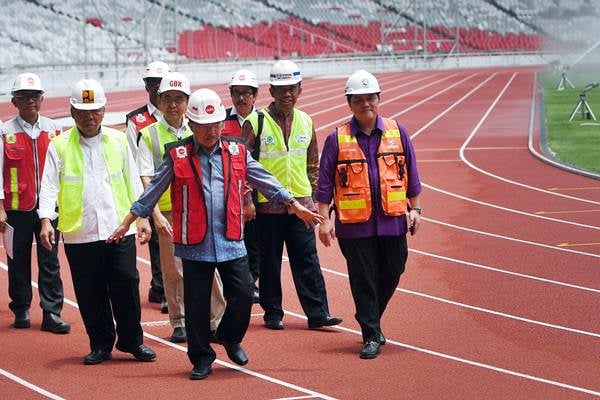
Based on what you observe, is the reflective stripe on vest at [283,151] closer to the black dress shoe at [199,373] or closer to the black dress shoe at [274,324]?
the black dress shoe at [274,324]

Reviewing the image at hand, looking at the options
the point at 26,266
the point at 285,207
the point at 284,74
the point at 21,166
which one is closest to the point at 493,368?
the point at 285,207

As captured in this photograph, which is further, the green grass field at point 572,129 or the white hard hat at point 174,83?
the green grass field at point 572,129

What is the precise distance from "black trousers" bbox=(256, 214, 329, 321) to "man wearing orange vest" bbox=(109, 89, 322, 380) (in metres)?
1.48

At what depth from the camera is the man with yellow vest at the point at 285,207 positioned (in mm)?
8859

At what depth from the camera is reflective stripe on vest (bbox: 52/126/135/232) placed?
7789mm

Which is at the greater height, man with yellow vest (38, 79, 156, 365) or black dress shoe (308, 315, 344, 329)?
man with yellow vest (38, 79, 156, 365)

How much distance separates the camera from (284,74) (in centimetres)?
868

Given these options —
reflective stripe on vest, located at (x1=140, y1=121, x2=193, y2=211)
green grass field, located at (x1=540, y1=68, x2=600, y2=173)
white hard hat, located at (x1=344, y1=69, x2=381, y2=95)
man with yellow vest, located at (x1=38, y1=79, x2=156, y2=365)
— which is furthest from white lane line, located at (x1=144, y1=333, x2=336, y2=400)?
green grass field, located at (x1=540, y1=68, x2=600, y2=173)

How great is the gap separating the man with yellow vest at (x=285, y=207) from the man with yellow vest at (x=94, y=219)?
131 cm

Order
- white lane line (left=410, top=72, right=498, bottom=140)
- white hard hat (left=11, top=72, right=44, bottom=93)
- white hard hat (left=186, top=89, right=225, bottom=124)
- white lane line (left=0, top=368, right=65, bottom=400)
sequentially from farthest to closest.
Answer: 1. white lane line (left=410, top=72, right=498, bottom=140)
2. white hard hat (left=11, top=72, right=44, bottom=93)
3. white hard hat (left=186, top=89, right=225, bottom=124)
4. white lane line (left=0, top=368, right=65, bottom=400)

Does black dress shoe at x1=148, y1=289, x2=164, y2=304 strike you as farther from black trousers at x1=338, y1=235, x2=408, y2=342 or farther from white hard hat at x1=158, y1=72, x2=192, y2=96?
black trousers at x1=338, y1=235, x2=408, y2=342

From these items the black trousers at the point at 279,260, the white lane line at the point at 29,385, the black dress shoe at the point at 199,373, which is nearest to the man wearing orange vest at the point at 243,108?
the black trousers at the point at 279,260

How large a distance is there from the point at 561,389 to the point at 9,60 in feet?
153

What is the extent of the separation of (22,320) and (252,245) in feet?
6.09
